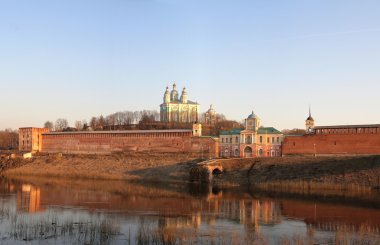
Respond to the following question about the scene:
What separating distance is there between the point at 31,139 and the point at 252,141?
3031cm

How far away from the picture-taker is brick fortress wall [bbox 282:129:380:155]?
3956 cm

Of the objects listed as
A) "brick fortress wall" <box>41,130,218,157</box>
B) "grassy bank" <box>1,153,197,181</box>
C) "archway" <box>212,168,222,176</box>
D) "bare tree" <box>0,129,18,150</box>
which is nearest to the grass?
"archway" <box>212,168,222,176</box>

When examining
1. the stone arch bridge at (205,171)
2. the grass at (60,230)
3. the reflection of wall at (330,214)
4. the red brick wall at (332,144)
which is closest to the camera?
the grass at (60,230)

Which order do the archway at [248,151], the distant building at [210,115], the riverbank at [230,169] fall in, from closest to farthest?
the riverbank at [230,169] < the archway at [248,151] < the distant building at [210,115]

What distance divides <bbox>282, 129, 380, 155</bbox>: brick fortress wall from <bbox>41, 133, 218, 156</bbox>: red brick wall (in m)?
7.73

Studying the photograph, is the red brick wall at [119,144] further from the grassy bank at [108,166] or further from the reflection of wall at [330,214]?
the reflection of wall at [330,214]

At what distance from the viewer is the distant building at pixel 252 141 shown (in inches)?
1730

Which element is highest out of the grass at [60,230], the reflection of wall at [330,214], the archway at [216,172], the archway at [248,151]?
the archway at [248,151]

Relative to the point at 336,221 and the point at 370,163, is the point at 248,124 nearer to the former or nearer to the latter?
the point at 370,163

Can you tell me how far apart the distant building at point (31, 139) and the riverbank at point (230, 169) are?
8.23 meters

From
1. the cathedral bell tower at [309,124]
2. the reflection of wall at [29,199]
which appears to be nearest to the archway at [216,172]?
the cathedral bell tower at [309,124]

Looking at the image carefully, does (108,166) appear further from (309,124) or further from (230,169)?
(309,124)

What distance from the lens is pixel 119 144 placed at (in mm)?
52844

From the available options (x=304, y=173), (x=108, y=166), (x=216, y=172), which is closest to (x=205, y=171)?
(x=216, y=172)
